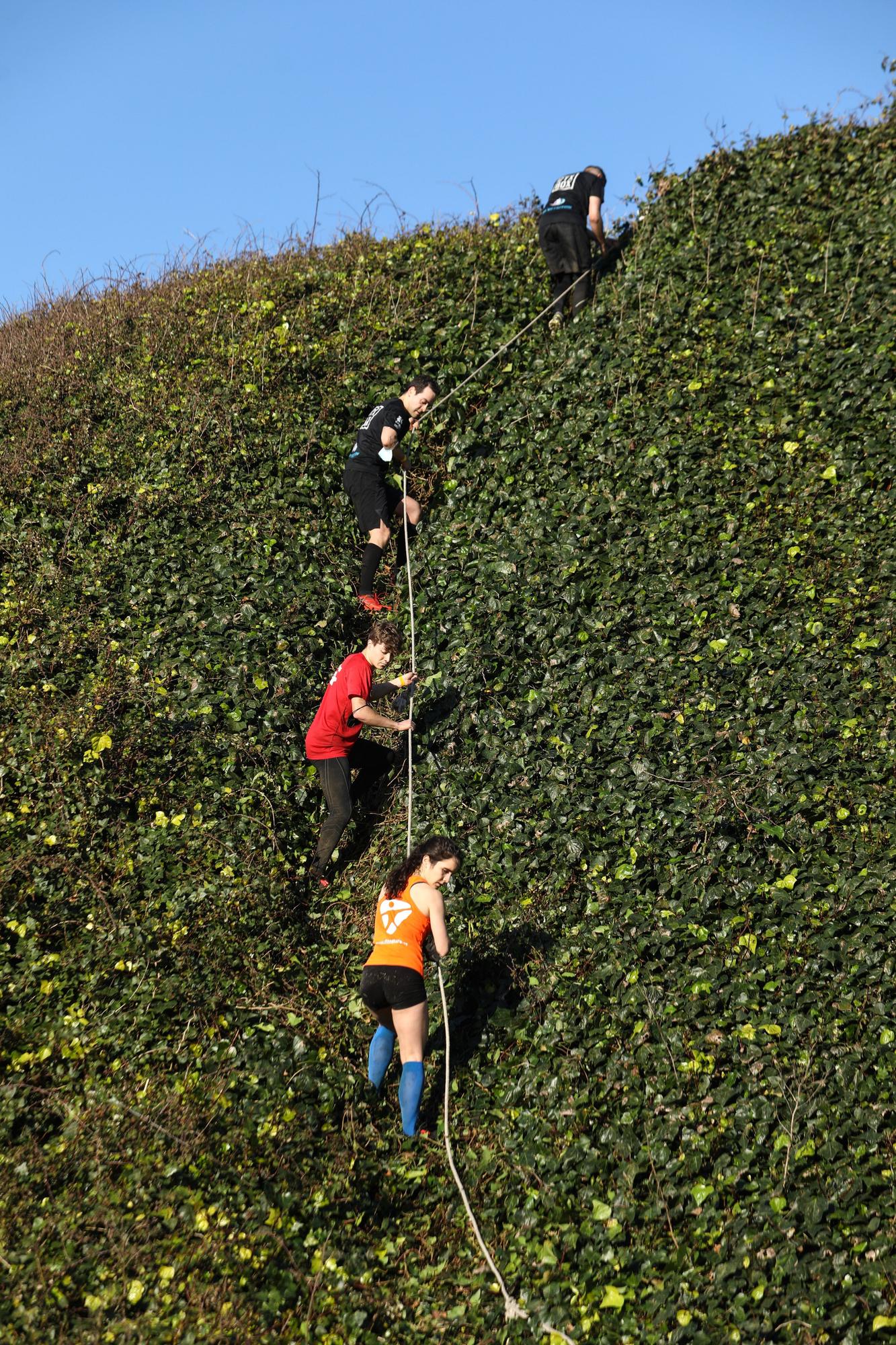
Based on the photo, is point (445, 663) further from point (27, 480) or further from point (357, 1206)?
point (27, 480)

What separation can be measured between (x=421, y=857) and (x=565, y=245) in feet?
29.5

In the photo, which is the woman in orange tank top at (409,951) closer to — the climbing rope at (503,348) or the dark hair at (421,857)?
the dark hair at (421,857)

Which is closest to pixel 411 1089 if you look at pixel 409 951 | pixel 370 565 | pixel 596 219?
pixel 409 951

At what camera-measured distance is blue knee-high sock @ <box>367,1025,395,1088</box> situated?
19.5 ft

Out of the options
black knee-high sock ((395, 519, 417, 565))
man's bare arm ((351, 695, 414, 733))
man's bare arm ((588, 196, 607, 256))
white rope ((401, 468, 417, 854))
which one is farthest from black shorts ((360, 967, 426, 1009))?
man's bare arm ((588, 196, 607, 256))

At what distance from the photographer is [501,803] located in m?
7.54

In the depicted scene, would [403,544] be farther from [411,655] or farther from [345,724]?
[345,724]

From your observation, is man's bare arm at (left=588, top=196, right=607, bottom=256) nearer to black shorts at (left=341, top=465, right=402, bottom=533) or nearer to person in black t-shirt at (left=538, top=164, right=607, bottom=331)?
person in black t-shirt at (left=538, top=164, right=607, bottom=331)

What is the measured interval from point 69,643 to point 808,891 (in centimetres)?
677

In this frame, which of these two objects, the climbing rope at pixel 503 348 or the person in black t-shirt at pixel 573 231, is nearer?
the climbing rope at pixel 503 348

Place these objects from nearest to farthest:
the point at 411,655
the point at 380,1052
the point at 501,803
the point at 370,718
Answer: the point at 380,1052
the point at 370,718
the point at 501,803
the point at 411,655

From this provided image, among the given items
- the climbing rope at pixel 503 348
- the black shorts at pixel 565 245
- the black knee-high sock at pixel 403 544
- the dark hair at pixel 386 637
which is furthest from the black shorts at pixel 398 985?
the black shorts at pixel 565 245

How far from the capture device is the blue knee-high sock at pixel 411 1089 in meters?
5.70

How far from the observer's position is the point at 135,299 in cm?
1449
